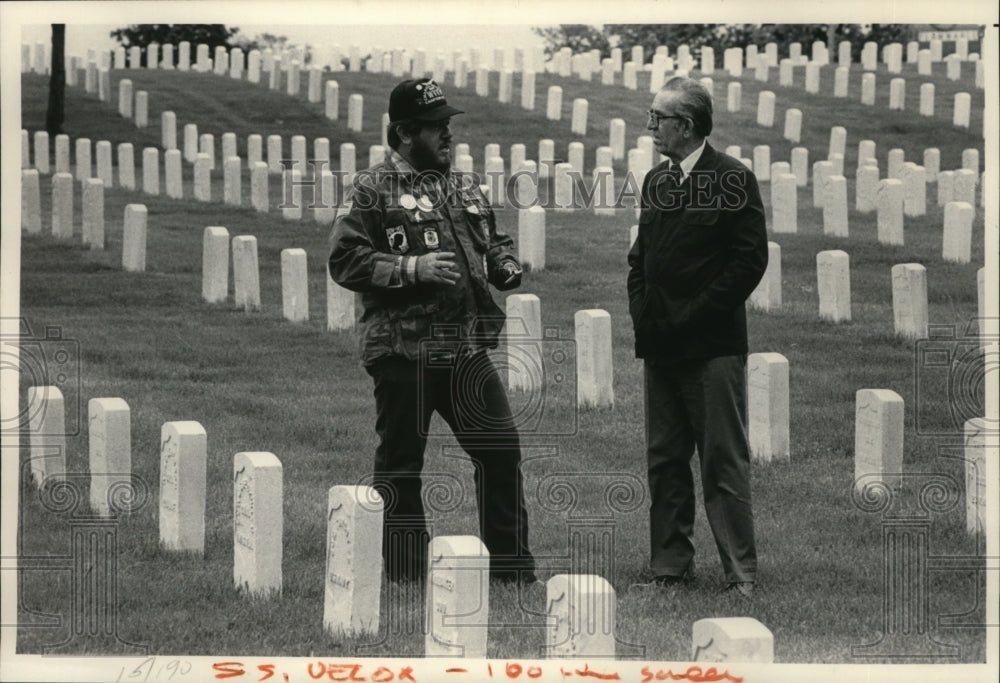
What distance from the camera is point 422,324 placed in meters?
6.52

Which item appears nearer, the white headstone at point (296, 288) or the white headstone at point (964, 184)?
the white headstone at point (296, 288)

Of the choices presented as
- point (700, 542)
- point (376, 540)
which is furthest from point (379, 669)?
point (700, 542)

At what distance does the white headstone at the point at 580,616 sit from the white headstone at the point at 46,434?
342 cm

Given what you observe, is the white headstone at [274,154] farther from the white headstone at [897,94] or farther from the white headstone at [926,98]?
the white headstone at [897,94]

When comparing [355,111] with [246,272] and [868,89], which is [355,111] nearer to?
[246,272]

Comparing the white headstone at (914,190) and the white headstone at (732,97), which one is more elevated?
the white headstone at (732,97)

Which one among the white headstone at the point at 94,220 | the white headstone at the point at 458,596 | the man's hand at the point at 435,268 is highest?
the man's hand at the point at 435,268

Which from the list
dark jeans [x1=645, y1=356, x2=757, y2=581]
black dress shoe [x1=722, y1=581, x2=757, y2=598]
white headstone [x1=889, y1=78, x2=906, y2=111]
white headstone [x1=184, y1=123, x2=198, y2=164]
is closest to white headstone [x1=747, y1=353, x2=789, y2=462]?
dark jeans [x1=645, y1=356, x2=757, y2=581]

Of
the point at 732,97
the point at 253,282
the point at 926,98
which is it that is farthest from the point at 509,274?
the point at 732,97

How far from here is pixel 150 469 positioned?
8.37 metres

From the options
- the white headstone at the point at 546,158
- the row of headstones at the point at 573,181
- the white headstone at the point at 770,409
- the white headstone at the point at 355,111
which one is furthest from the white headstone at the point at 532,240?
the white headstone at the point at 770,409

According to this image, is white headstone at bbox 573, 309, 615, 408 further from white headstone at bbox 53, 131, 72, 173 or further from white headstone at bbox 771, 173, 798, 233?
white headstone at bbox 53, 131, 72, 173

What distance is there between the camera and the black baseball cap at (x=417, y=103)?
6477 millimetres

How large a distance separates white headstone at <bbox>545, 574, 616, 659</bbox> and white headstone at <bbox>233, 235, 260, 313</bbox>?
6.74 meters
